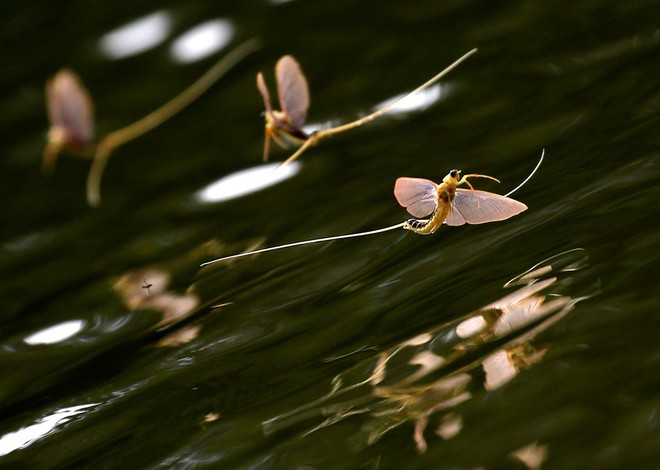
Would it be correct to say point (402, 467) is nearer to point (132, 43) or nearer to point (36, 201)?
point (36, 201)

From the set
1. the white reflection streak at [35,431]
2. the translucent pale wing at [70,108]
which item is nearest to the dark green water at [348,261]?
the white reflection streak at [35,431]

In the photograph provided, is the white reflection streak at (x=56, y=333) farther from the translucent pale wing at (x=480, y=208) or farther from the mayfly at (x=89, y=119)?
the translucent pale wing at (x=480, y=208)

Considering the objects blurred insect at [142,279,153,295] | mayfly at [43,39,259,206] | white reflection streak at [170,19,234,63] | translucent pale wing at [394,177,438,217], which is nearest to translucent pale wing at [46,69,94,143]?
mayfly at [43,39,259,206]

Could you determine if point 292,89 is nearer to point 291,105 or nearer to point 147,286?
point 291,105

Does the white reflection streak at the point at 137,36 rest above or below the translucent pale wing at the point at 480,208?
above

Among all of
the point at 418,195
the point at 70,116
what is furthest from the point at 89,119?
the point at 418,195

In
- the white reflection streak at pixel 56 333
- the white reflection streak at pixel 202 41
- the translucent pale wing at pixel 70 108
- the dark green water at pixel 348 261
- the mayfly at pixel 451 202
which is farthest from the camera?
the white reflection streak at pixel 202 41

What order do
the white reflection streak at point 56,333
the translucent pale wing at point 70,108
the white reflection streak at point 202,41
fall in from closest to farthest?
the white reflection streak at point 56,333 < the translucent pale wing at point 70,108 < the white reflection streak at point 202,41

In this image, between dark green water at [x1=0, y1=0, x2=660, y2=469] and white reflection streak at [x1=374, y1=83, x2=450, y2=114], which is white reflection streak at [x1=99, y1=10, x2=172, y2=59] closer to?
dark green water at [x1=0, y1=0, x2=660, y2=469]
